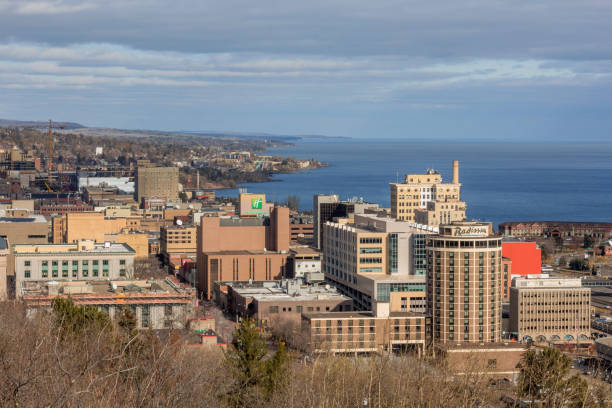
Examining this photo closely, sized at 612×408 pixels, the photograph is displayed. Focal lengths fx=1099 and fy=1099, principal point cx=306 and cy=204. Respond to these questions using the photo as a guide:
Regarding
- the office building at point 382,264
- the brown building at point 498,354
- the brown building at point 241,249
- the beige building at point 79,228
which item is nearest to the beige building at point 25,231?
the beige building at point 79,228

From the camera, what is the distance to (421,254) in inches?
1339

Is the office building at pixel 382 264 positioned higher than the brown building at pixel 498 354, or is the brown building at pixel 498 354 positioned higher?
the office building at pixel 382 264

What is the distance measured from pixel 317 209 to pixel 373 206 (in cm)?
326

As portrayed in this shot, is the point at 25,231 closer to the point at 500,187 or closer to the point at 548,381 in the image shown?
the point at 548,381

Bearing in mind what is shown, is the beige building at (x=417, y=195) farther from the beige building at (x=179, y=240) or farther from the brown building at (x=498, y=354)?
the brown building at (x=498, y=354)

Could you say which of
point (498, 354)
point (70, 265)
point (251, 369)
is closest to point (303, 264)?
point (70, 265)

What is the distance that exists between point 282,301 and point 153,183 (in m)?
53.8

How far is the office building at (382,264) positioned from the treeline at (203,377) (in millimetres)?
9528

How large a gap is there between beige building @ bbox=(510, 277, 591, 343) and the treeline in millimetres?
10023

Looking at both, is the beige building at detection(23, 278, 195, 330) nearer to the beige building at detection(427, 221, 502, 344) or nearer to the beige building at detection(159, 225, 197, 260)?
the beige building at detection(427, 221, 502, 344)

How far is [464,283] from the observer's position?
2756 cm

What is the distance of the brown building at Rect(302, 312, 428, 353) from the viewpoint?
27156 mm

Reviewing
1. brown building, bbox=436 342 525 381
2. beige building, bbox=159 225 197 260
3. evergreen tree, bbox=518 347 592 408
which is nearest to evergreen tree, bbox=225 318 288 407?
evergreen tree, bbox=518 347 592 408

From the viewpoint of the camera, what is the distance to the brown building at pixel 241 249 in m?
38.5
